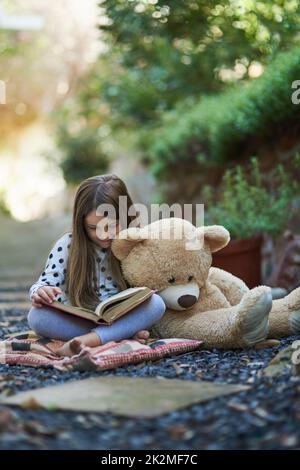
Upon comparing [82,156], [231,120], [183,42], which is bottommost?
[82,156]

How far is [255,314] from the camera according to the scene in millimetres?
2609

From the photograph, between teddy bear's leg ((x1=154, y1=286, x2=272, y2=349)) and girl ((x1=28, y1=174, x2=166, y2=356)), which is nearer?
teddy bear's leg ((x1=154, y1=286, x2=272, y2=349))

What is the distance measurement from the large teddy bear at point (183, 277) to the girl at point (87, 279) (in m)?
0.09

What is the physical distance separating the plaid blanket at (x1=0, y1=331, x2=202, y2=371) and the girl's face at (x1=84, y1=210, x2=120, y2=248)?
45cm

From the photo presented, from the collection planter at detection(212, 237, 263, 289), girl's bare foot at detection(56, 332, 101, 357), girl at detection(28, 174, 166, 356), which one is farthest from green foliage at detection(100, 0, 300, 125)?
girl's bare foot at detection(56, 332, 101, 357)

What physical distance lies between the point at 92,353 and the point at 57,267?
0.54 metres

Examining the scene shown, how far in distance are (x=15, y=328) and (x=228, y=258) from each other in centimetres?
126

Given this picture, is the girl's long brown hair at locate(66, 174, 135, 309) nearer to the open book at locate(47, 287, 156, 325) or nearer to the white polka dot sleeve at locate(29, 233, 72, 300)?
Answer: the white polka dot sleeve at locate(29, 233, 72, 300)

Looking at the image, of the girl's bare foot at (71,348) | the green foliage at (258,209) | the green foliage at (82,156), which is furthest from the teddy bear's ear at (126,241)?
the green foliage at (82,156)

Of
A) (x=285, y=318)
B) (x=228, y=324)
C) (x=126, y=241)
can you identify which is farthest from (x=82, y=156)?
(x=228, y=324)

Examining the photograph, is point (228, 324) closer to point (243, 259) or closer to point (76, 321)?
point (76, 321)

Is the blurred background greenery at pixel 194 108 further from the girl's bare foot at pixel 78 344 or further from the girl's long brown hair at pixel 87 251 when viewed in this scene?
the girl's bare foot at pixel 78 344

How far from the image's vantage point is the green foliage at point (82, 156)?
1238 cm

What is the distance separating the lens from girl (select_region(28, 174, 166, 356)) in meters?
2.74
